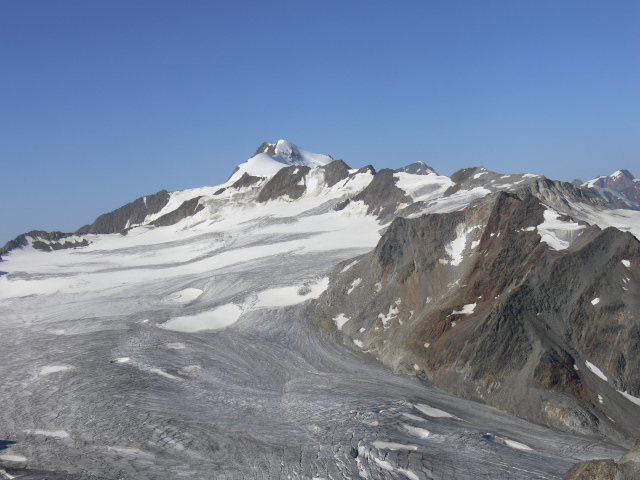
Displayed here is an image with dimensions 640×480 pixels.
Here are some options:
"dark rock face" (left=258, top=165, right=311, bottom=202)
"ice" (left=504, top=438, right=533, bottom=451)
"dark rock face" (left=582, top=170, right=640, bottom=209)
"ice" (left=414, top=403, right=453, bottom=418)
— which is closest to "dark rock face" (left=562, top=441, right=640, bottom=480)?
"ice" (left=504, top=438, right=533, bottom=451)

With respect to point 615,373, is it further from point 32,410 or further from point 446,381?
point 32,410

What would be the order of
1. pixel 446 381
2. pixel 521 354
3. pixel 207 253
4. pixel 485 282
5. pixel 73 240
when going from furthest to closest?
pixel 73 240 < pixel 207 253 < pixel 485 282 < pixel 446 381 < pixel 521 354

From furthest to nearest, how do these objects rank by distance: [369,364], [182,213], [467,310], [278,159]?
[278,159] → [182,213] → [369,364] → [467,310]

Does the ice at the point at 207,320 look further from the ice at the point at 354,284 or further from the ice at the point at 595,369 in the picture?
the ice at the point at 595,369

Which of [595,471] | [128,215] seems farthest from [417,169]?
[595,471]

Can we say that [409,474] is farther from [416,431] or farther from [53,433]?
[53,433]

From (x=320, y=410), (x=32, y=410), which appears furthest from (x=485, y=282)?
(x=32, y=410)

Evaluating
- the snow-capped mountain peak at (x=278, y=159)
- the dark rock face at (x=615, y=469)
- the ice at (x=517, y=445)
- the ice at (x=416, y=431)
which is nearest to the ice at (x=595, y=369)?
the ice at (x=517, y=445)

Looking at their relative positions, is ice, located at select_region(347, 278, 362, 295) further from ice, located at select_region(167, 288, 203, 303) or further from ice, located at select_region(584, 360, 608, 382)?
ice, located at select_region(584, 360, 608, 382)
